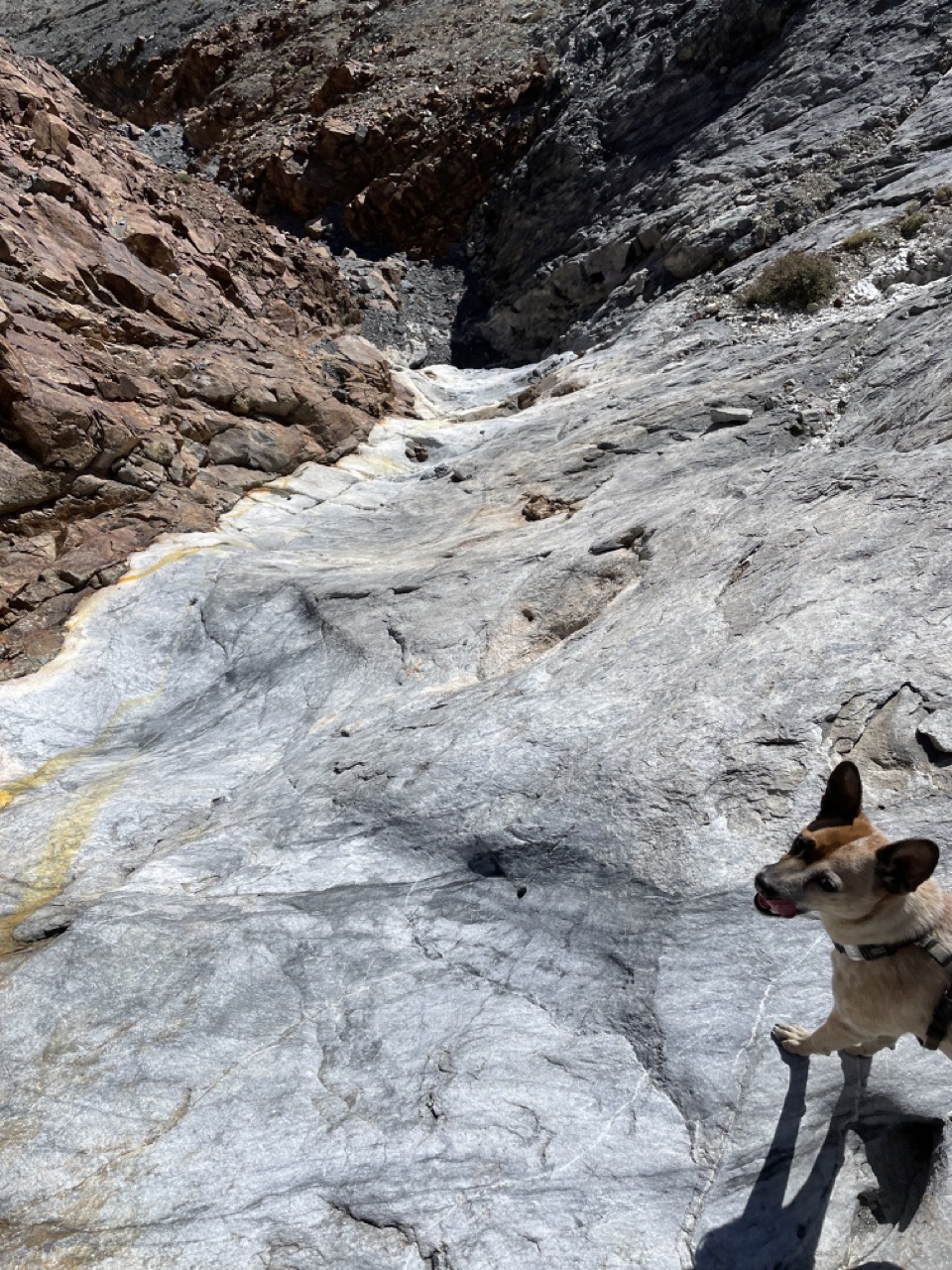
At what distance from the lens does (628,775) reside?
506 cm

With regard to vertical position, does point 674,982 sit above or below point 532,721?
below

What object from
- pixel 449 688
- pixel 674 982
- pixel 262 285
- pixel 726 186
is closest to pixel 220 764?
pixel 449 688

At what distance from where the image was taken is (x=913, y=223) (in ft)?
44.9

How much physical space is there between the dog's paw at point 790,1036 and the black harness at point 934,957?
688mm

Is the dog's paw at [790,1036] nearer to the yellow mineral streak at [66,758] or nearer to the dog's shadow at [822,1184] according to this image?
the dog's shadow at [822,1184]

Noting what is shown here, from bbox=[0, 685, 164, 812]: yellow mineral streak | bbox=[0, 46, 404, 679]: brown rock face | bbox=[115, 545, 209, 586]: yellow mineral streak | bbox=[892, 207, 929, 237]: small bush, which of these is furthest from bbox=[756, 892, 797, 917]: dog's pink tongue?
bbox=[892, 207, 929, 237]: small bush

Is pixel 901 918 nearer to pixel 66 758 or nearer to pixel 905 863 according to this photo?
pixel 905 863

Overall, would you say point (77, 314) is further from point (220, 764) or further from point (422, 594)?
point (220, 764)

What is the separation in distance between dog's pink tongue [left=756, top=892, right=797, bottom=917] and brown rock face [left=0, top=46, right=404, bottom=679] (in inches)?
379

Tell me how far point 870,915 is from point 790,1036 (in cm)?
98

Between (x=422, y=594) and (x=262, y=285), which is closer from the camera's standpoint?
(x=422, y=594)

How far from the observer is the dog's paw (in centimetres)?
335

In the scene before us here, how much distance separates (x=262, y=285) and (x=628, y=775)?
19.7m

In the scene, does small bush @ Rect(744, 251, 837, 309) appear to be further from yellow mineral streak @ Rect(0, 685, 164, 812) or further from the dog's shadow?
the dog's shadow
